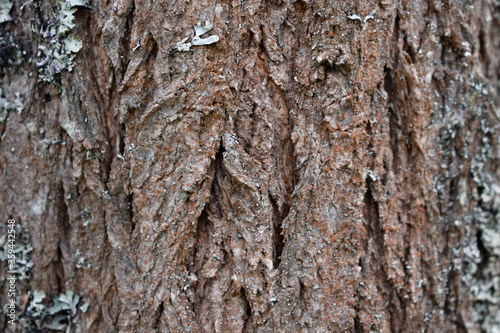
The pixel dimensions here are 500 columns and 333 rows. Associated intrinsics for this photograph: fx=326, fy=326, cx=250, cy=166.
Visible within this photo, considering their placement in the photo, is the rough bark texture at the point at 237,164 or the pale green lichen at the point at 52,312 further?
the pale green lichen at the point at 52,312

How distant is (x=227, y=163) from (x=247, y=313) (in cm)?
50

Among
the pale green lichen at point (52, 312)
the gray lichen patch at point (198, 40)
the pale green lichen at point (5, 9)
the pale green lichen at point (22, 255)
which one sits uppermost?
the pale green lichen at point (5, 9)

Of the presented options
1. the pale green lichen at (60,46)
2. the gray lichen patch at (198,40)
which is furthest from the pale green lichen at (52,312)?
the gray lichen patch at (198,40)

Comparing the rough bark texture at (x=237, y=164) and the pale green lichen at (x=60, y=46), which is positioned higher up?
the pale green lichen at (x=60, y=46)

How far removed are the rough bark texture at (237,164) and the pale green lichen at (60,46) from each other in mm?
31

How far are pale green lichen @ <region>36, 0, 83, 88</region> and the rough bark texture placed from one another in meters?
0.03

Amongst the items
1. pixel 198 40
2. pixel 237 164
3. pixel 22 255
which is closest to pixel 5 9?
pixel 198 40

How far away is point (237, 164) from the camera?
40.4 inches

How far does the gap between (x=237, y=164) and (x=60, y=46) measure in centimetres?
74

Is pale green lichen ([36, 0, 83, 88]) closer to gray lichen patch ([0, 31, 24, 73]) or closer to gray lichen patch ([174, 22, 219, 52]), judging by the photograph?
gray lichen patch ([0, 31, 24, 73])

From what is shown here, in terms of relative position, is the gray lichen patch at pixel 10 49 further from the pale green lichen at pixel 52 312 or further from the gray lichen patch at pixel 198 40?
the pale green lichen at pixel 52 312

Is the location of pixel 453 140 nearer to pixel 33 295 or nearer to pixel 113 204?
pixel 113 204

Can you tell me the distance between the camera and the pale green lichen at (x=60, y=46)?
43.6 inches

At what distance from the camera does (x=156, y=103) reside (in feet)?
3.38
